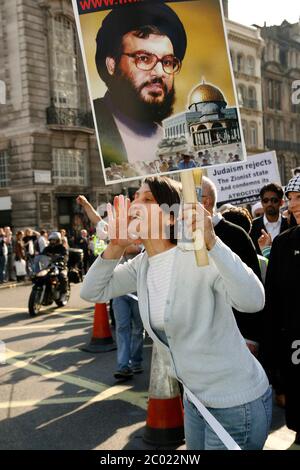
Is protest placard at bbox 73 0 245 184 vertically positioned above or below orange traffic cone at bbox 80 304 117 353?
above

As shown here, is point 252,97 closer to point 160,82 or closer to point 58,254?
point 58,254

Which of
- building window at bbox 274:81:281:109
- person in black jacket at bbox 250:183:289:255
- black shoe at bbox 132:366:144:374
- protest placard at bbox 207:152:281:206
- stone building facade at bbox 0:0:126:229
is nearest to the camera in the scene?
black shoe at bbox 132:366:144:374

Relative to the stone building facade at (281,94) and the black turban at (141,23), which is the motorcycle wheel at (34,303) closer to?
the black turban at (141,23)

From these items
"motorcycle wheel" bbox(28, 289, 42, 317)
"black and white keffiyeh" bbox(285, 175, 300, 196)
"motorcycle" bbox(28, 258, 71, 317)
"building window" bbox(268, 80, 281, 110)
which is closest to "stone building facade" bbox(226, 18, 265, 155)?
"building window" bbox(268, 80, 281, 110)

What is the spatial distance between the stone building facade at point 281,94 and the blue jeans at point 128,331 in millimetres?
45176

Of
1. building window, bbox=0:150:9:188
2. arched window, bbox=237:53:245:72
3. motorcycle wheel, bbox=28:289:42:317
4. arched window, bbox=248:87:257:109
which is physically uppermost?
arched window, bbox=237:53:245:72

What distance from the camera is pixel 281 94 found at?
51500 mm

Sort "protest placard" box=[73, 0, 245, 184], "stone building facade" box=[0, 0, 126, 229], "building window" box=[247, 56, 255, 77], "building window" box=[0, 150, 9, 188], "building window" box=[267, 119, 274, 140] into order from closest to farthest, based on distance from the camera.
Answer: "protest placard" box=[73, 0, 245, 184] → "stone building facade" box=[0, 0, 126, 229] → "building window" box=[0, 150, 9, 188] → "building window" box=[247, 56, 255, 77] → "building window" box=[267, 119, 274, 140]

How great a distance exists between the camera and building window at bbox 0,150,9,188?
1025 inches

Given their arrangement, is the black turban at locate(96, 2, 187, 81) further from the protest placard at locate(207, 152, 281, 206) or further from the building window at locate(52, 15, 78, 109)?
the building window at locate(52, 15, 78, 109)

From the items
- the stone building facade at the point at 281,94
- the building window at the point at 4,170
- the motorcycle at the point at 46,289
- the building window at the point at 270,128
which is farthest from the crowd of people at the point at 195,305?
the building window at the point at 270,128

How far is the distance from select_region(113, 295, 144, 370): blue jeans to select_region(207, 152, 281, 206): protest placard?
473 cm

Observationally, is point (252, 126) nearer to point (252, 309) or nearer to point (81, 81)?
point (81, 81)
